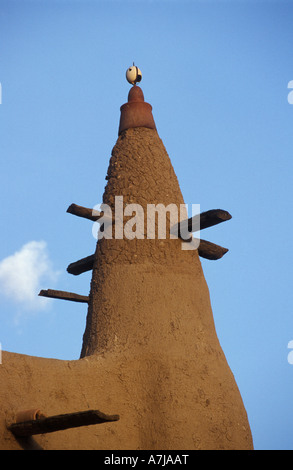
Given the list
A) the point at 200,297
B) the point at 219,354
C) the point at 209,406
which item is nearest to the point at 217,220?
the point at 200,297

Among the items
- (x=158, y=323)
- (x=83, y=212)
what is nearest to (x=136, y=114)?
(x=83, y=212)

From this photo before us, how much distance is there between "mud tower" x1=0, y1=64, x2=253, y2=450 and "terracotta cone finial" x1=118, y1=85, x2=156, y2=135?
19 centimetres

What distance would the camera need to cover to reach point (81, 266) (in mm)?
9539

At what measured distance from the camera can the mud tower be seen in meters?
6.90

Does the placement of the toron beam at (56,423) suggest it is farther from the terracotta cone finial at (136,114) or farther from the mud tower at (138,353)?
the terracotta cone finial at (136,114)

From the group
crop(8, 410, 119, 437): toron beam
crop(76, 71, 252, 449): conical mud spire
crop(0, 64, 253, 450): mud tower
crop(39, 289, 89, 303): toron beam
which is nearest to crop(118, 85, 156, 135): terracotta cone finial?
crop(0, 64, 253, 450): mud tower

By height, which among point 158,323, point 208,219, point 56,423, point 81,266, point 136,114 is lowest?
point 56,423

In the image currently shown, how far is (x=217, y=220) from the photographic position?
8.20m

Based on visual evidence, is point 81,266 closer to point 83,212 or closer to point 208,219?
point 83,212

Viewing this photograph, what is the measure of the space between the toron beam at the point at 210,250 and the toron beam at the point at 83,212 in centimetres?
150

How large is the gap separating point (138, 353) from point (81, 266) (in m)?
2.09
